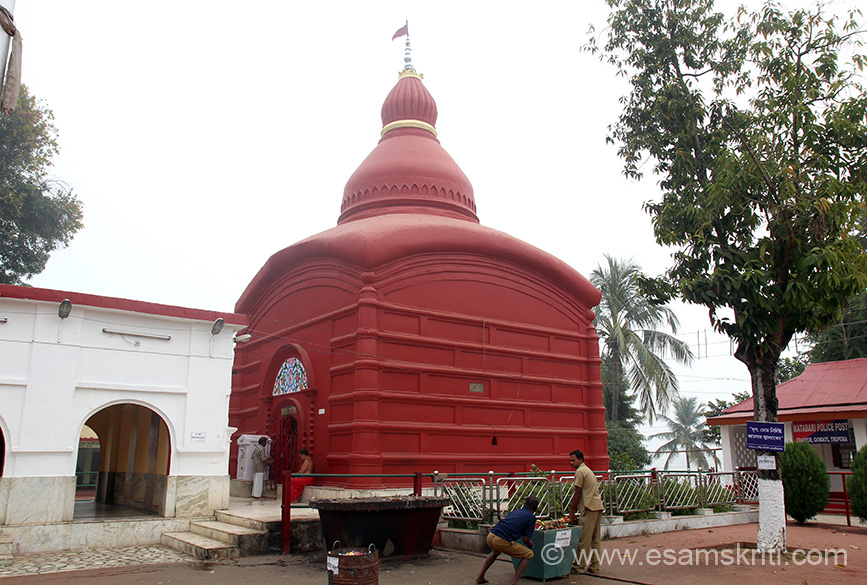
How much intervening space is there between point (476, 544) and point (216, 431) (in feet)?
14.8

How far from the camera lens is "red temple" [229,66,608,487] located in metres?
12.2

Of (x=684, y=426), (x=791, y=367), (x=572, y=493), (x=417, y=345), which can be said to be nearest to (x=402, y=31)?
(x=417, y=345)

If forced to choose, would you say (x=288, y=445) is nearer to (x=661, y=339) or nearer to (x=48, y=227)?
(x=48, y=227)

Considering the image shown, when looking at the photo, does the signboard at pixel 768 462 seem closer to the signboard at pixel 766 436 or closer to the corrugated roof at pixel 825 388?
the signboard at pixel 766 436

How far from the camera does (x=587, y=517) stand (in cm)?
752

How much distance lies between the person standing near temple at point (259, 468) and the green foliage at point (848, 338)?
1757 cm

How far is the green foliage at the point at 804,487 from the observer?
41.7 ft

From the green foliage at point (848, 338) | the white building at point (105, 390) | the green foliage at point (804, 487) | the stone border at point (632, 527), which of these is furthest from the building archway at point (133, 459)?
the green foliage at point (848, 338)

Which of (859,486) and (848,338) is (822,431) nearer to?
(859,486)

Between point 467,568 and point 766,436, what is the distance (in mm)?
4143

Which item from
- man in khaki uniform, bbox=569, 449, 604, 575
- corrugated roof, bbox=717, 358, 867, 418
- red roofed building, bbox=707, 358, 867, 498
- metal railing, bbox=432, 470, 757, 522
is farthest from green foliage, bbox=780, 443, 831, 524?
man in khaki uniform, bbox=569, 449, 604, 575

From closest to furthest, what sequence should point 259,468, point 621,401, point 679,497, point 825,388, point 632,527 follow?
point 632,527
point 679,497
point 259,468
point 825,388
point 621,401

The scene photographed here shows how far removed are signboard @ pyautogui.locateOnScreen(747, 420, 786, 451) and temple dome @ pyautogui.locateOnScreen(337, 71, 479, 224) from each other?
9210mm

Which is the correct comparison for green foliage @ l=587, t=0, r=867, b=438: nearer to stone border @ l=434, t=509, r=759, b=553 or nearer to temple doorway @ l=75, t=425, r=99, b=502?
stone border @ l=434, t=509, r=759, b=553
